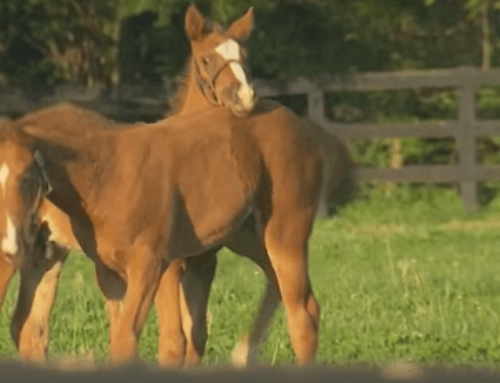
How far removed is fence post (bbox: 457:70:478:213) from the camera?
18.7 metres

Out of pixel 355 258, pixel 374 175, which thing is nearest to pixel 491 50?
pixel 374 175

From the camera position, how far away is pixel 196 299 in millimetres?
7602

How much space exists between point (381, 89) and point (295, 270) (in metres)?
12.1

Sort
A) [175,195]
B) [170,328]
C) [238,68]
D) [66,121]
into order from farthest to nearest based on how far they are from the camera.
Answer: [238,68]
[170,328]
[66,121]
[175,195]

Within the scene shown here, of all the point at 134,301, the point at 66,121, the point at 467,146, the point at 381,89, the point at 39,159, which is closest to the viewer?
the point at 39,159

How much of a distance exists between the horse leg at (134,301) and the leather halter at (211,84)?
1.23 metres

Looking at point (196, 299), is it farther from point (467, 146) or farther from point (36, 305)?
point (467, 146)

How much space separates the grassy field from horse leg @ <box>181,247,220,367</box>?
13cm

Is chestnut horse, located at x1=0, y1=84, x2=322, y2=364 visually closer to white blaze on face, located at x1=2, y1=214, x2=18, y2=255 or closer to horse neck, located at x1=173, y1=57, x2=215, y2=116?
white blaze on face, located at x1=2, y1=214, x2=18, y2=255

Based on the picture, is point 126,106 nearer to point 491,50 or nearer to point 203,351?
point 491,50

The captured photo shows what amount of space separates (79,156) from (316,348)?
1.64 m

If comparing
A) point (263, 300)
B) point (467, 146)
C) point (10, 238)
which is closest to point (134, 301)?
point (10, 238)

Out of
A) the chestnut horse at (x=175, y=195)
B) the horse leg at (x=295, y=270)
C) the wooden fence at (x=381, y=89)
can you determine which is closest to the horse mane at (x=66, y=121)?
the chestnut horse at (x=175, y=195)

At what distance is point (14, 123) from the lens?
20.4ft
